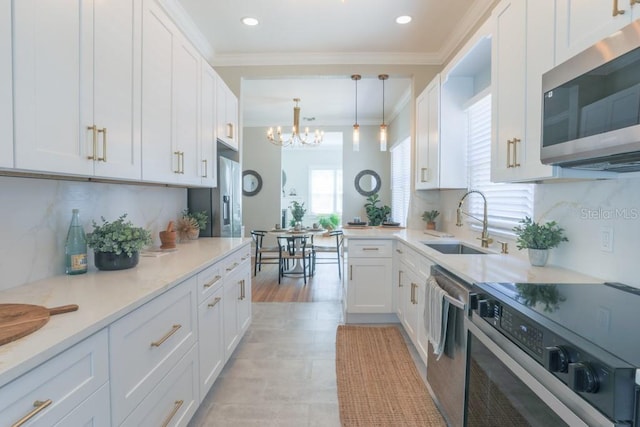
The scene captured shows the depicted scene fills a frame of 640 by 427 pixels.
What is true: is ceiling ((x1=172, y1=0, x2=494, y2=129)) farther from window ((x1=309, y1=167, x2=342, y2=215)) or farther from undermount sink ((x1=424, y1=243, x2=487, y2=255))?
window ((x1=309, y1=167, x2=342, y2=215))

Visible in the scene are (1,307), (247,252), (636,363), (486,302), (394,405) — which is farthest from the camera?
(247,252)

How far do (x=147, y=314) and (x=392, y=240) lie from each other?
2476 mm

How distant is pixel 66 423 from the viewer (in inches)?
35.5

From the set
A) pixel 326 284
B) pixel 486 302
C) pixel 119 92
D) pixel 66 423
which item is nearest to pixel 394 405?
pixel 486 302

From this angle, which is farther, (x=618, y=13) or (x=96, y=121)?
(x=96, y=121)

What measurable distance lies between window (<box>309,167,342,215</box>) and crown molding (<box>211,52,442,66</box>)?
751 centimetres

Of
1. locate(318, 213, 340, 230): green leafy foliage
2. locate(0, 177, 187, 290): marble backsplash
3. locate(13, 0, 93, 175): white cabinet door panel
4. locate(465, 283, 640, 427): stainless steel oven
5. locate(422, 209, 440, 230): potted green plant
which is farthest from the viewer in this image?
locate(318, 213, 340, 230): green leafy foliage

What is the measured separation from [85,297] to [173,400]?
665 mm

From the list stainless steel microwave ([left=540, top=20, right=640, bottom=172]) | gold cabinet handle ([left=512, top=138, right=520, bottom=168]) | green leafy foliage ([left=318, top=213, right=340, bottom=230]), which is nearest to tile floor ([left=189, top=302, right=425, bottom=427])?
gold cabinet handle ([left=512, top=138, right=520, bottom=168])

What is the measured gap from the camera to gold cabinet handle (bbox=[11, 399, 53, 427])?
0.77m

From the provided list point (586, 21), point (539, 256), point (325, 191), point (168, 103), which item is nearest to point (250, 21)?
point (168, 103)

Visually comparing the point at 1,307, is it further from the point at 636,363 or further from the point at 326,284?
the point at 326,284

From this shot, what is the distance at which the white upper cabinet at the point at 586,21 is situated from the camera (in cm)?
110

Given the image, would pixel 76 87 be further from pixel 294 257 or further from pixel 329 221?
pixel 329 221
